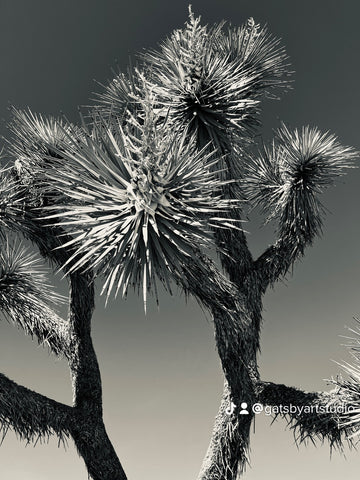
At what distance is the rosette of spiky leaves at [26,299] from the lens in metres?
7.21

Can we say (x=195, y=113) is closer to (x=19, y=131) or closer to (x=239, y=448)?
(x=19, y=131)

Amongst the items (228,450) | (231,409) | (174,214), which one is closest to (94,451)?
(228,450)

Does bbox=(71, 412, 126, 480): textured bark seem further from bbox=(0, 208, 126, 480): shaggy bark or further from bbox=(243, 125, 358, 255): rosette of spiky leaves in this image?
bbox=(243, 125, 358, 255): rosette of spiky leaves

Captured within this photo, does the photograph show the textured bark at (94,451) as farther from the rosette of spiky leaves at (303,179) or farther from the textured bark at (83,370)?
the rosette of spiky leaves at (303,179)

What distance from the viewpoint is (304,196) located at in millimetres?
7293

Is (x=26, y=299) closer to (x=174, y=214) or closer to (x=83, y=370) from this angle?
(x=83, y=370)

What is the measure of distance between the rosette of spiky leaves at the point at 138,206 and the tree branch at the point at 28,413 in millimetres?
1937

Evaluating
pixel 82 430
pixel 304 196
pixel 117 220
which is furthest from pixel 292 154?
pixel 82 430

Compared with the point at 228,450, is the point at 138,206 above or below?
above

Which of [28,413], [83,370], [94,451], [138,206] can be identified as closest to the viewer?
[138,206]

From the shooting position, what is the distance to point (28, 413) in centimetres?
602

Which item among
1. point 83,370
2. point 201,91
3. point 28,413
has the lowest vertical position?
point 28,413

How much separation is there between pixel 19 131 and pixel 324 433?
15.7 ft

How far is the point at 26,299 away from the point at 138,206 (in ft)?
10.5
